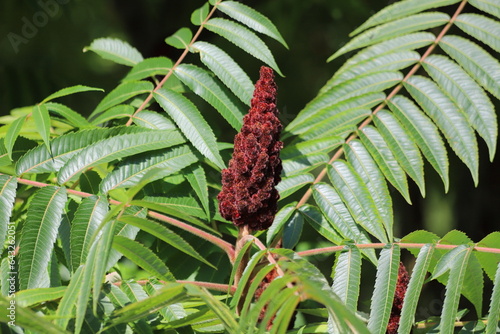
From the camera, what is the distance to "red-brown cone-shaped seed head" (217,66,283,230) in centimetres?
215

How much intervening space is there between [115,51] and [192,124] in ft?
2.99

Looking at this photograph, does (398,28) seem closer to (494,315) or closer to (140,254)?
(494,315)

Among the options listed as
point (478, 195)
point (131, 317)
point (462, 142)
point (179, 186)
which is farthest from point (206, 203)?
point (478, 195)

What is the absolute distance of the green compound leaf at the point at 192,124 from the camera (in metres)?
2.34

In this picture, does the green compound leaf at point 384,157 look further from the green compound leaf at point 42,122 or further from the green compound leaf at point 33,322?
the green compound leaf at point 33,322

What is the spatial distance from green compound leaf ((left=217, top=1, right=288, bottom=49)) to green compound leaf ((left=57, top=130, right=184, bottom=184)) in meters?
0.73

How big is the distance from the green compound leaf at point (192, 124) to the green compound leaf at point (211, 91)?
13 cm

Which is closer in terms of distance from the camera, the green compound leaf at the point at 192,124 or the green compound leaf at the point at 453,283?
the green compound leaf at the point at 453,283

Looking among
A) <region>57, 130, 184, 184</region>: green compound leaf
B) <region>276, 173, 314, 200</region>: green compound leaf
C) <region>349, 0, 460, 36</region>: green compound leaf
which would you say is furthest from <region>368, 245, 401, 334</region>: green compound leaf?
<region>349, 0, 460, 36</region>: green compound leaf

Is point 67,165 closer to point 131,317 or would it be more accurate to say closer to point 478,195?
point 131,317

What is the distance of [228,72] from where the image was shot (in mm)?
2600

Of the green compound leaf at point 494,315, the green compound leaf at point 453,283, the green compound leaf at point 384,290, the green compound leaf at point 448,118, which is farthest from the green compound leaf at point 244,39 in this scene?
the green compound leaf at point 494,315

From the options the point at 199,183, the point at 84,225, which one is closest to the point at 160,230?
the point at 84,225

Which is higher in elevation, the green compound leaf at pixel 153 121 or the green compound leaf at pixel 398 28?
the green compound leaf at pixel 398 28
